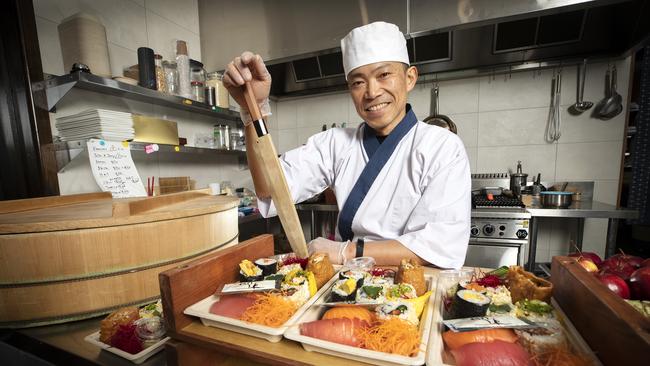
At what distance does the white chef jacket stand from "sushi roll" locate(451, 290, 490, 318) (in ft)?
1.60

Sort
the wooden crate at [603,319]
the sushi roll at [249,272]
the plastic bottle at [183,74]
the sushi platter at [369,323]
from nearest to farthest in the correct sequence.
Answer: the wooden crate at [603,319], the sushi platter at [369,323], the sushi roll at [249,272], the plastic bottle at [183,74]

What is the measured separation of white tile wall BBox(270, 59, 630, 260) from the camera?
123 inches

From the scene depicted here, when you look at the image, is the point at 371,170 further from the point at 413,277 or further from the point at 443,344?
the point at 443,344

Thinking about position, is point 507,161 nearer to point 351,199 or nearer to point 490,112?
point 490,112

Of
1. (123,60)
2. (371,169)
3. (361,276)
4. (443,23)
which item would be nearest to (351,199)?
(371,169)

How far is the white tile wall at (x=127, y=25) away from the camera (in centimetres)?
198

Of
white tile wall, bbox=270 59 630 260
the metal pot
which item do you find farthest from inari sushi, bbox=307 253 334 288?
white tile wall, bbox=270 59 630 260

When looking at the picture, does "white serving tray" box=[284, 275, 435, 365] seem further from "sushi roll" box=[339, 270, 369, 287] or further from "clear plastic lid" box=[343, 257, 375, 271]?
"clear plastic lid" box=[343, 257, 375, 271]

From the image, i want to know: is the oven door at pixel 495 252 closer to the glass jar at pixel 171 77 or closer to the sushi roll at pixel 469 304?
the sushi roll at pixel 469 304

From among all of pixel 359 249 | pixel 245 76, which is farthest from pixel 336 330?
pixel 245 76

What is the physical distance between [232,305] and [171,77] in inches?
105

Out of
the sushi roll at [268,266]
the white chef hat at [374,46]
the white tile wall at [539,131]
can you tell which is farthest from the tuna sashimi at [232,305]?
the white tile wall at [539,131]

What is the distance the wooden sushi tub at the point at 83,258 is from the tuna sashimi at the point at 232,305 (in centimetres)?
35

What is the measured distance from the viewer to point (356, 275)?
2.90 feet
